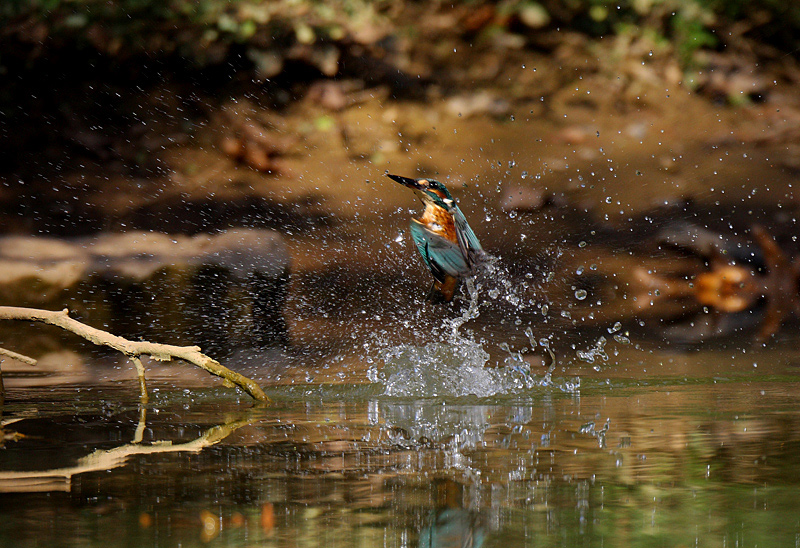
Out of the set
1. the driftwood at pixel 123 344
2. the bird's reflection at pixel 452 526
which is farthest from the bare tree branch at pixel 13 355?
the bird's reflection at pixel 452 526

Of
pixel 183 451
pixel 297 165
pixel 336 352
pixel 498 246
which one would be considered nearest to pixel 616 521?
pixel 183 451

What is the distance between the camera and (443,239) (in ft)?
10.0

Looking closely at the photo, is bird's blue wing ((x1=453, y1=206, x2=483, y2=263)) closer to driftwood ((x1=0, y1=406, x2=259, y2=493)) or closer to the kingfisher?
the kingfisher

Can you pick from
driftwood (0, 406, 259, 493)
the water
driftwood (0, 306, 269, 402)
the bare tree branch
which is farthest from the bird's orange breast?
the bare tree branch

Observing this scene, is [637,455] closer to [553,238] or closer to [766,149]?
[553,238]

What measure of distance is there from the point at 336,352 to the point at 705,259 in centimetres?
255

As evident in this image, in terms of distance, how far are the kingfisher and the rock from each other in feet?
4.77

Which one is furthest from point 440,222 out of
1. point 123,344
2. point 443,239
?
point 123,344

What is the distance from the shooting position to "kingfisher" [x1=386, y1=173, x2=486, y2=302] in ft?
10.0

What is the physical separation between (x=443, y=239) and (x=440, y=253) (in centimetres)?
5

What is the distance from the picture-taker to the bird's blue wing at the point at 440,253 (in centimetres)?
305

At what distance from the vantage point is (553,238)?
5727 millimetres

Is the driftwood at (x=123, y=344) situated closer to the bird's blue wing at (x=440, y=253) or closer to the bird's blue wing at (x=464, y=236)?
the bird's blue wing at (x=440, y=253)

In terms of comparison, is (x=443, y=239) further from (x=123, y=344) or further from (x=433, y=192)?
(x=123, y=344)
